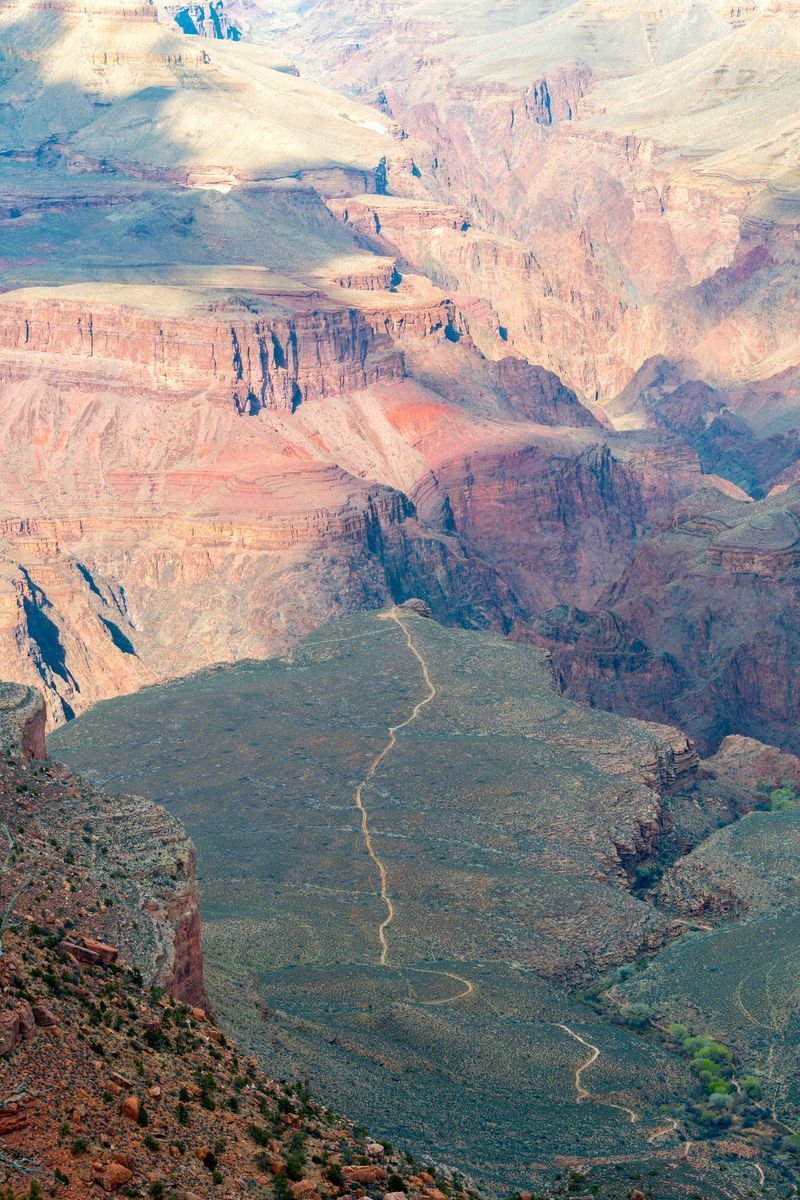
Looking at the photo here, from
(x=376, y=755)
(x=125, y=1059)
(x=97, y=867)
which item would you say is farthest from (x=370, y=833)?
(x=125, y=1059)

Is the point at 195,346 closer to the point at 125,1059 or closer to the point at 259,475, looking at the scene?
the point at 259,475

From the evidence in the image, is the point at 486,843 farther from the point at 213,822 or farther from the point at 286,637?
the point at 286,637

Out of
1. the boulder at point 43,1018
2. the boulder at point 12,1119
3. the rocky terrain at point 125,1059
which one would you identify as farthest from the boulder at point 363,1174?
the boulder at point 12,1119

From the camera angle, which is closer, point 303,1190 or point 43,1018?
point 303,1190

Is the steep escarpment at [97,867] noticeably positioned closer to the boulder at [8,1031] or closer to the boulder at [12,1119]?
the boulder at [8,1031]

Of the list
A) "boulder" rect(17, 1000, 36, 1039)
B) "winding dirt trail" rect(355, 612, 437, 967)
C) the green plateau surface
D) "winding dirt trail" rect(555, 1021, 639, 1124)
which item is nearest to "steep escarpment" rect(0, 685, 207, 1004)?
the green plateau surface

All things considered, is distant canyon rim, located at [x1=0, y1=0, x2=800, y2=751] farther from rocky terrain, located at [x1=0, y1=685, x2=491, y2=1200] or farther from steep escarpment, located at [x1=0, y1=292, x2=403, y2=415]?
rocky terrain, located at [x1=0, y1=685, x2=491, y2=1200]

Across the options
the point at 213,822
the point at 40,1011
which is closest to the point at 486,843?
the point at 213,822

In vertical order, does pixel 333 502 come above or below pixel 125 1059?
below
